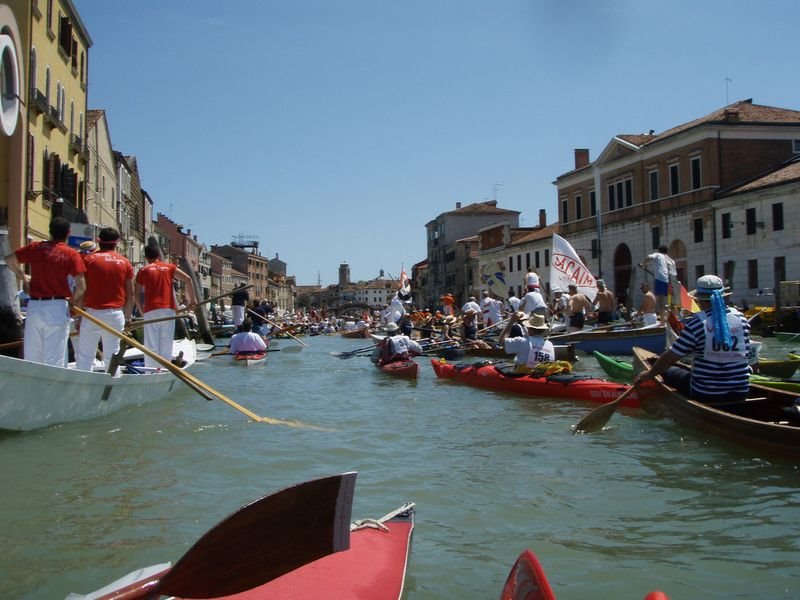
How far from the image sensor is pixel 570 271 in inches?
725

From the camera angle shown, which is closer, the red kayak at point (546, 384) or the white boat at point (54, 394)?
the white boat at point (54, 394)

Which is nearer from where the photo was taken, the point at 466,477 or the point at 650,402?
the point at 466,477

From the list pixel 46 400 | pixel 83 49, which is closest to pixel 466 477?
pixel 46 400

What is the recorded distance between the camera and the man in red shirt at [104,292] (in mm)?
7863

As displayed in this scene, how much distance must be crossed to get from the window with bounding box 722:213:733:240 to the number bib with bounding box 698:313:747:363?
3284 cm

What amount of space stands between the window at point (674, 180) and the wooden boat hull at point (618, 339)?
87.0ft

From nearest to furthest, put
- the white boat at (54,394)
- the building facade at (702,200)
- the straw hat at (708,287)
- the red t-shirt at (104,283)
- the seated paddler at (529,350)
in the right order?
the white boat at (54,394) → the straw hat at (708,287) → the red t-shirt at (104,283) → the seated paddler at (529,350) → the building facade at (702,200)

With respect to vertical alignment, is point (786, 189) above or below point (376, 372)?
above

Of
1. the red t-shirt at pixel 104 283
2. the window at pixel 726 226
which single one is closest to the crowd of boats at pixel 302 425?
the red t-shirt at pixel 104 283

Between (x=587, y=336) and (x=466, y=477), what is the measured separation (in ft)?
38.6

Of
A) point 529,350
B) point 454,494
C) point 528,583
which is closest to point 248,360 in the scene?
point 529,350

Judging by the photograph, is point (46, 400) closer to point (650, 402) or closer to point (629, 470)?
point (629, 470)

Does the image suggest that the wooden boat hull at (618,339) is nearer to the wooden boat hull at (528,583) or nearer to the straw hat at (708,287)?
the straw hat at (708,287)

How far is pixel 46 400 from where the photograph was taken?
6910mm
